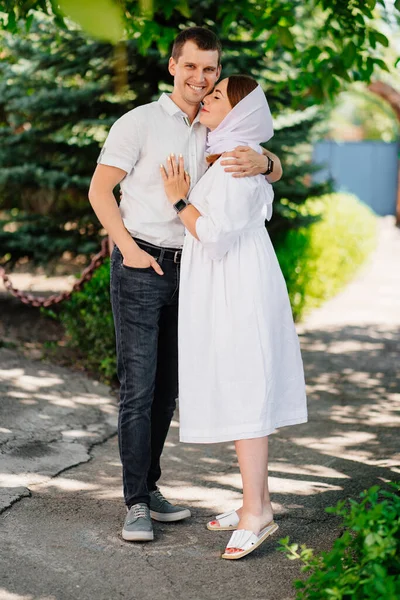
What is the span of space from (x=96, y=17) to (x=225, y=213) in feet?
6.85

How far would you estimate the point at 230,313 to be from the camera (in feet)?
11.0

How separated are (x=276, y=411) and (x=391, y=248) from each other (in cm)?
1506

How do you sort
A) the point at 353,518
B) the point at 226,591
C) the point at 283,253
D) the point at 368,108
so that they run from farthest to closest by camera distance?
the point at 368,108
the point at 283,253
the point at 226,591
the point at 353,518

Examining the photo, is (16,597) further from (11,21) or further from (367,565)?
(11,21)

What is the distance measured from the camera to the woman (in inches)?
130

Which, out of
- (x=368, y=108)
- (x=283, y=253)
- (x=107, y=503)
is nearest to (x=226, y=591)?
(x=107, y=503)

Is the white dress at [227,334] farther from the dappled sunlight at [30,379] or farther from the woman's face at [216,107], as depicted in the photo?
the dappled sunlight at [30,379]

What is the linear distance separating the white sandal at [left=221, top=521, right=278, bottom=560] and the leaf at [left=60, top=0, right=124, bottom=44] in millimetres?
2652

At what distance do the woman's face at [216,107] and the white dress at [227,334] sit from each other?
192mm

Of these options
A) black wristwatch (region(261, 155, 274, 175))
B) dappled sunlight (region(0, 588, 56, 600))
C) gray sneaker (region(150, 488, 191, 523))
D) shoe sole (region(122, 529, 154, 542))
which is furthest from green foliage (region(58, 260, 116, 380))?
dappled sunlight (region(0, 588, 56, 600))

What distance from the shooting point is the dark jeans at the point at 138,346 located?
3.45m

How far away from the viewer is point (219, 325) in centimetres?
335

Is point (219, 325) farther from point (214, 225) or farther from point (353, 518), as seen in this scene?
point (353, 518)

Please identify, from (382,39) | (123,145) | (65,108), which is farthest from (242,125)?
(65,108)
